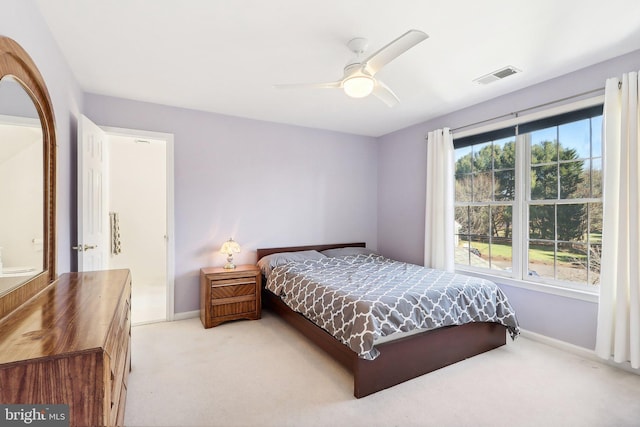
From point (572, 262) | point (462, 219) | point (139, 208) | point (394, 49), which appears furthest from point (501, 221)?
point (139, 208)

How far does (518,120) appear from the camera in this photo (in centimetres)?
314

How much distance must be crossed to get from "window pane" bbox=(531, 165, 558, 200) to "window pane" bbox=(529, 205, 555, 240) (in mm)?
110

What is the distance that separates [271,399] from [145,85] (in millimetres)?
3011

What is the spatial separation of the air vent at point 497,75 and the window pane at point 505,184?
1.01m

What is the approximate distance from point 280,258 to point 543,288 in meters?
2.80

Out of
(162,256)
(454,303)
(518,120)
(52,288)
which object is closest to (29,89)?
(52,288)

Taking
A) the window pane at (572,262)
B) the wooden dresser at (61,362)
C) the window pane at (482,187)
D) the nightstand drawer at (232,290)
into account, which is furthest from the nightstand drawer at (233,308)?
the window pane at (572,262)

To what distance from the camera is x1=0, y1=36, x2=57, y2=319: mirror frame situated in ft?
4.43

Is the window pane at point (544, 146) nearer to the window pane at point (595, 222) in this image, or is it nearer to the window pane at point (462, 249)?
the window pane at point (595, 222)

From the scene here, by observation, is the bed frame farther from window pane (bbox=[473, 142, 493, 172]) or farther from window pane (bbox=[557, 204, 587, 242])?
window pane (bbox=[473, 142, 493, 172])

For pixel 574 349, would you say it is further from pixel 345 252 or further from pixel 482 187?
pixel 345 252

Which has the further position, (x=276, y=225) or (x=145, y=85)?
(x=276, y=225)

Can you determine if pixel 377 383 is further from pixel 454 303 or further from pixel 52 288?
pixel 52 288

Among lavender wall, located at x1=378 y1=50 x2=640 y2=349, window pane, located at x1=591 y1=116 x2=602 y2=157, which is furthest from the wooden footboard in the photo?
window pane, located at x1=591 y1=116 x2=602 y2=157
